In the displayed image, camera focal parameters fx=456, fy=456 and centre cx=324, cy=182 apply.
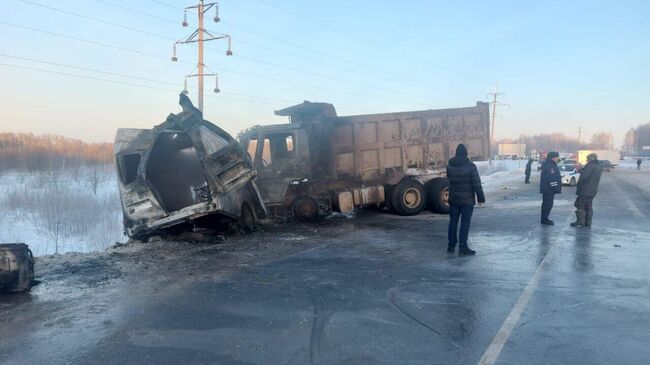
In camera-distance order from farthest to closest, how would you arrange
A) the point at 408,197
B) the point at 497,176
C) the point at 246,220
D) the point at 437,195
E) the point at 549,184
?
the point at 497,176 < the point at 437,195 < the point at 408,197 < the point at 549,184 < the point at 246,220

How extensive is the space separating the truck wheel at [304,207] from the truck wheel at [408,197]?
2.35 metres

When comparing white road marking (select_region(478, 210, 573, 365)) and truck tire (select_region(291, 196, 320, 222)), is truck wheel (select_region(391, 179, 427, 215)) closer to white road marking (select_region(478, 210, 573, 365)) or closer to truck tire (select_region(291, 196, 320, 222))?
truck tire (select_region(291, 196, 320, 222))

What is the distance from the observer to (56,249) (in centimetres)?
1236

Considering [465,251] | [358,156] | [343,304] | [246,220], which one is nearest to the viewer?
[343,304]

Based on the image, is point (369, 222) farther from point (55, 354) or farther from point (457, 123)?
point (55, 354)

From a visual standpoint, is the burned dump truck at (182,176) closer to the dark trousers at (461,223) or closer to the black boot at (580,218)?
the dark trousers at (461,223)

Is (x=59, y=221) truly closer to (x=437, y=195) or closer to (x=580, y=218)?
(x=437, y=195)

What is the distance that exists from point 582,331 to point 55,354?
4.73 metres

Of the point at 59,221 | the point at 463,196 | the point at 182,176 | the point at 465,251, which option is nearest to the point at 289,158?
the point at 182,176

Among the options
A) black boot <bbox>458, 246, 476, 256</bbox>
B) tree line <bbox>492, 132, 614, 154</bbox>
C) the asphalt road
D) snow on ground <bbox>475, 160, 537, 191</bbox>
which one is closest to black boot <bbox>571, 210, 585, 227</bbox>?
the asphalt road

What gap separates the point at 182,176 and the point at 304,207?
301 cm

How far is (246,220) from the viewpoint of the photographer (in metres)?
10.2

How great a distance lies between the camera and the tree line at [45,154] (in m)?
48.7

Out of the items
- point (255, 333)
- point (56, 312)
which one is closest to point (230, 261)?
point (56, 312)
